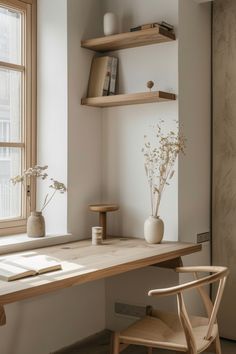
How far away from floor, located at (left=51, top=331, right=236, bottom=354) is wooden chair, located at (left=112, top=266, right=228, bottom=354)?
0.69 meters

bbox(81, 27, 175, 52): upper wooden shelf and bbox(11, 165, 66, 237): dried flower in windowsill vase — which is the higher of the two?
bbox(81, 27, 175, 52): upper wooden shelf

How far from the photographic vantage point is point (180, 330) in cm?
260

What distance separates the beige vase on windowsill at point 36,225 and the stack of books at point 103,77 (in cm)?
90

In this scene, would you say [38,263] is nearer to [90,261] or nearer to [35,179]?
[90,261]

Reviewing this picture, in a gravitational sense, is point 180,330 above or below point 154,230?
below

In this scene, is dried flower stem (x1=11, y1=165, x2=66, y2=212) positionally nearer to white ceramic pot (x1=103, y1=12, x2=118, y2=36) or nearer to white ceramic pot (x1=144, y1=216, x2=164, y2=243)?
white ceramic pot (x1=144, y1=216, x2=164, y2=243)

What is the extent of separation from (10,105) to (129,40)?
2.87 ft

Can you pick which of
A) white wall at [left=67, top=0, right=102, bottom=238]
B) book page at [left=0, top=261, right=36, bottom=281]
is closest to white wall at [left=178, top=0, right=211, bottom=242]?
white wall at [left=67, top=0, right=102, bottom=238]

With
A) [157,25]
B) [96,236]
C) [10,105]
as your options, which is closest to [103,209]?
[96,236]

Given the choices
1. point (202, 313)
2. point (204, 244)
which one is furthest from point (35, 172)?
point (202, 313)

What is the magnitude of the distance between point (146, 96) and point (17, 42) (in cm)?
94

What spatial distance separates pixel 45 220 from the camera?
3.46 meters

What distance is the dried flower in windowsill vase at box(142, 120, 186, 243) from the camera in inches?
124

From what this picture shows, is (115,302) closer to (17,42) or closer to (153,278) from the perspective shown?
(153,278)
